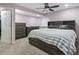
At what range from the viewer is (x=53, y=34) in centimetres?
148

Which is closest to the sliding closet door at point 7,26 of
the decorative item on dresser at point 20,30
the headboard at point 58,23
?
the decorative item on dresser at point 20,30

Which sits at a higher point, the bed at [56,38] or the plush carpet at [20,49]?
the bed at [56,38]

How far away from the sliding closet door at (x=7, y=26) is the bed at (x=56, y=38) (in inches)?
16.1

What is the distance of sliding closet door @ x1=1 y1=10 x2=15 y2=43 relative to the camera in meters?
1.57

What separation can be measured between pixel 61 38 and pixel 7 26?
1.18 metres

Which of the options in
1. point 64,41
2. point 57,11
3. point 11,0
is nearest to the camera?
point 64,41

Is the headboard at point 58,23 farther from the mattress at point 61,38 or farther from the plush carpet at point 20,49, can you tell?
the plush carpet at point 20,49

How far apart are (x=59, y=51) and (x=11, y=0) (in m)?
1.36

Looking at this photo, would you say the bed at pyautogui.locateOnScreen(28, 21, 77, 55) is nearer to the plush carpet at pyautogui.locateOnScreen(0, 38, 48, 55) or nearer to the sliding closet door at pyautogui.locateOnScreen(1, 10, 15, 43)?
the plush carpet at pyautogui.locateOnScreen(0, 38, 48, 55)

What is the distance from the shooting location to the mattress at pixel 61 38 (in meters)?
1.37

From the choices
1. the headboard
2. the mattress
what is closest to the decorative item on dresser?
the mattress
